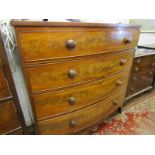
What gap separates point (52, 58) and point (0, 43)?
0.26 m

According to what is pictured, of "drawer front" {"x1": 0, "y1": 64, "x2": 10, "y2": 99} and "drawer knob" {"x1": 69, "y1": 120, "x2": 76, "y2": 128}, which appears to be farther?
"drawer knob" {"x1": 69, "y1": 120, "x2": 76, "y2": 128}

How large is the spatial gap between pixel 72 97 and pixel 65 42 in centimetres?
39

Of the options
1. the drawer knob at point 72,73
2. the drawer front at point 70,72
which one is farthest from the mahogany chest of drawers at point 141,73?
the drawer knob at point 72,73

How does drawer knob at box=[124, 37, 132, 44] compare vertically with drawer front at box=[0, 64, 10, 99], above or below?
above

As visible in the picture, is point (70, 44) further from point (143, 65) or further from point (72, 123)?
point (143, 65)

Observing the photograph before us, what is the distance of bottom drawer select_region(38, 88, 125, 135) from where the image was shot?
915mm

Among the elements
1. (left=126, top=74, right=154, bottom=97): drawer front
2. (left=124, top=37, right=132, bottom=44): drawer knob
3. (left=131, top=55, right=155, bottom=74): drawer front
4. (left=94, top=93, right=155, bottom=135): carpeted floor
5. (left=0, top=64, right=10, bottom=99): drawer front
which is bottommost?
(left=94, top=93, right=155, bottom=135): carpeted floor

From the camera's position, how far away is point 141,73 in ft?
5.57

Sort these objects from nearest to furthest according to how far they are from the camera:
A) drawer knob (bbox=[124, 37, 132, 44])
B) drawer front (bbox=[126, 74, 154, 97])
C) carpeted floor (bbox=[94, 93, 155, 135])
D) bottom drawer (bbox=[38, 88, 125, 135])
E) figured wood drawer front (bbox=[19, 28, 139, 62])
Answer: figured wood drawer front (bbox=[19, 28, 139, 62])
bottom drawer (bbox=[38, 88, 125, 135])
drawer knob (bbox=[124, 37, 132, 44])
carpeted floor (bbox=[94, 93, 155, 135])
drawer front (bbox=[126, 74, 154, 97])

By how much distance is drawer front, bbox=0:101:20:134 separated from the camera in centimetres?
74

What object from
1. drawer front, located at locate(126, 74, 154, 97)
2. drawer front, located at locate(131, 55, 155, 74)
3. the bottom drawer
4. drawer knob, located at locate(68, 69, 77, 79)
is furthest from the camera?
drawer front, located at locate(126, 74, 154, 97)

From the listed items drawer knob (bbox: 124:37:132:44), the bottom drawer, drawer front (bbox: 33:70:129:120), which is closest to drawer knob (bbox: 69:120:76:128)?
the bottom drawer

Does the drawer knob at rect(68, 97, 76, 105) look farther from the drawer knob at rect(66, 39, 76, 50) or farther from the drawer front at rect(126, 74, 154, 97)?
the drawer front at rect(126, 74, 154, 97)
